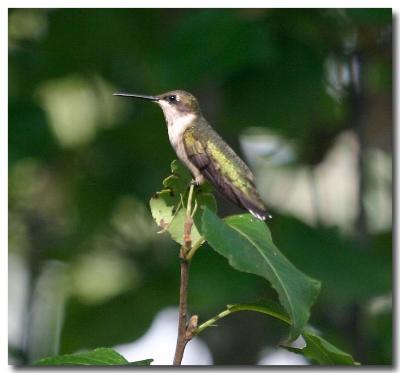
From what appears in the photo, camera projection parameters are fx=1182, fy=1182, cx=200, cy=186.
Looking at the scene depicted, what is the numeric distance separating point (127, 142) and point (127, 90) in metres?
0.18

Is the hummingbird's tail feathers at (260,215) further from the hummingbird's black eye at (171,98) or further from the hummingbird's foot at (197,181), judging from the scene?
the hummingbird's black eye at (171,98)

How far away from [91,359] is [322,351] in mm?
354

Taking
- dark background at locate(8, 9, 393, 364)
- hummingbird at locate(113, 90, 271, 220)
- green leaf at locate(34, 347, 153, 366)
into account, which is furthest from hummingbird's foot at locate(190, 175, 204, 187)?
dark background at locate(8, 9, 393, 364)

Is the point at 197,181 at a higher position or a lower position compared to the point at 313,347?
higher

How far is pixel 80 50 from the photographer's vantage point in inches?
155

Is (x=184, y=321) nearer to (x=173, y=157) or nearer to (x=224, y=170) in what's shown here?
(x=224, y=170)

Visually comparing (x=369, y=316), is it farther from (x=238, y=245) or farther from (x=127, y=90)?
(x=238, y=245)

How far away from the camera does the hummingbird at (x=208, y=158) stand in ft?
6.41

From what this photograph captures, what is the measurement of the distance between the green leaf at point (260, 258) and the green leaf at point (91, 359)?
0.21 meters

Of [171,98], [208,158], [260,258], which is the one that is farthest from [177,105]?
[260,258]

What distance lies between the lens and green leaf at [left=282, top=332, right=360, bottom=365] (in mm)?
1780

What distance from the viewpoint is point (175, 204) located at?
1790 millimetres

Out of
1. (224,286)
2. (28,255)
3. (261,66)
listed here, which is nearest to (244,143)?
(261,66)

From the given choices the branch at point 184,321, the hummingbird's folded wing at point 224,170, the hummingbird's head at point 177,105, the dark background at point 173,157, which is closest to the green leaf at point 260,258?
the branch at point 184,321
